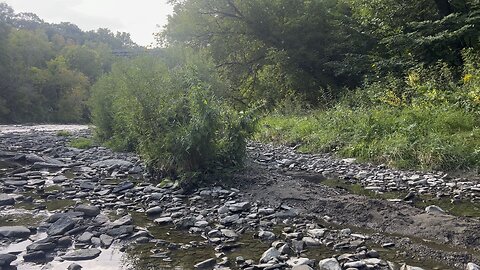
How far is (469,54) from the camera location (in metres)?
14.8

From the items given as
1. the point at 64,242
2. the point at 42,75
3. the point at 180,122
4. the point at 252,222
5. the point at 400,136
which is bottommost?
the point at 252,222

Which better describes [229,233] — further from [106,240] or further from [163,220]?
[106,240]

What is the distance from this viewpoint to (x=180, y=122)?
32.5 ft

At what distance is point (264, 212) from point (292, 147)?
740 cm

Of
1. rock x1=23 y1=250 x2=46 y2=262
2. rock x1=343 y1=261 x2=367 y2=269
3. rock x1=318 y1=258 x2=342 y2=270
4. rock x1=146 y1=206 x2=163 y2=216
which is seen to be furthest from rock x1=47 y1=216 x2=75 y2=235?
rock x1=343 y1=261 x2=367 y2=269

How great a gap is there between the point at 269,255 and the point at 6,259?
10.8ft

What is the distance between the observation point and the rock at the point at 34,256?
5.45m

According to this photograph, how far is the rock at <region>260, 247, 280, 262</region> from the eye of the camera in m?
5.15

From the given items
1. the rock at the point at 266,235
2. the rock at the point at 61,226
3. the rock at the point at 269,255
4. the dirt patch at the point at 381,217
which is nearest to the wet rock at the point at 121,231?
the rock at the point at 61,226

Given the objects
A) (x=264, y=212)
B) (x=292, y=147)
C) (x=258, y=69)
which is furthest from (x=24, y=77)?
(x=264, y=212)

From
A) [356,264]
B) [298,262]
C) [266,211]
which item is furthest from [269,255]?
[266,211]

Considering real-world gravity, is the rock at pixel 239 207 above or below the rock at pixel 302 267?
below

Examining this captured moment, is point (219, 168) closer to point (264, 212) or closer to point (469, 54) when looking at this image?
point (264, 212)

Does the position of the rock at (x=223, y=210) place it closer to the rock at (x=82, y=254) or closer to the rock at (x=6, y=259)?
the rock at (x=82, y=254)
